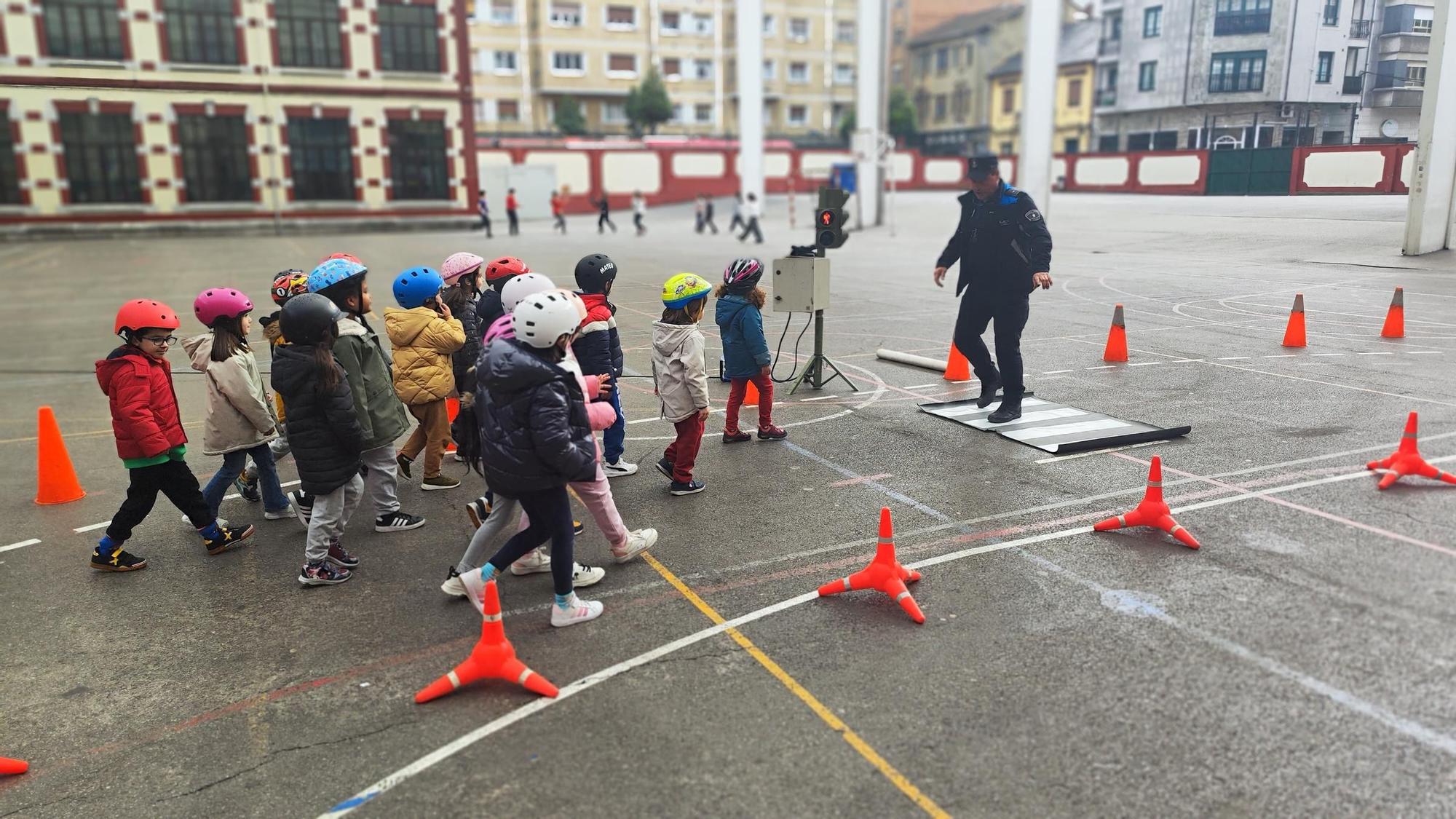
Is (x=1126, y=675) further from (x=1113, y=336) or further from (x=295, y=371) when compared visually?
(x=1113, y=336)

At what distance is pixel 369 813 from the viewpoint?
3660 millimetres

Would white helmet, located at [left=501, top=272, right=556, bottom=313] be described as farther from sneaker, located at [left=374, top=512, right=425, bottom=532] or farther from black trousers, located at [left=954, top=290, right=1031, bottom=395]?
black trousers, located at [left=954, top=290, right=1031, bottom=395]

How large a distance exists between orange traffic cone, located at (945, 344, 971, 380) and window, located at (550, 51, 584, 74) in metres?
62.0

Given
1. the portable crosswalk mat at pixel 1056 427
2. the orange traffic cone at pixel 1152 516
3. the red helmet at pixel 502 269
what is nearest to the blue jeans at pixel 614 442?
the red helmet at pixel 502 269

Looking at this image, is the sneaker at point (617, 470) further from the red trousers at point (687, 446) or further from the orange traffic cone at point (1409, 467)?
the orange traffic cone at point (1409, 467)

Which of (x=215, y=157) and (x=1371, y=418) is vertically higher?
(x=215, y=157)

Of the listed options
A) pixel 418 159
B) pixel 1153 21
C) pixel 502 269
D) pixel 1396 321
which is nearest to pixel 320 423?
pixel 502 269

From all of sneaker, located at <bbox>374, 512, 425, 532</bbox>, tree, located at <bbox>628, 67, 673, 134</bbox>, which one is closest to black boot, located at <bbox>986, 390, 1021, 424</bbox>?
sneaker, located at <bbox>374, 512, 425, 532</bbox>

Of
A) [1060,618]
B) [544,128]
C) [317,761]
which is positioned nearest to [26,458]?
[317,761]

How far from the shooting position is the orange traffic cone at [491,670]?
4.45 meters

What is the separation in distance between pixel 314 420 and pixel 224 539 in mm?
1455

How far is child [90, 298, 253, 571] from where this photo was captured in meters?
5.93

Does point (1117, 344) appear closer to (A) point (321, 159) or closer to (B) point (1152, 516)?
(B) point (1152, 516)

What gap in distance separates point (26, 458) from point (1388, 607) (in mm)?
10771
